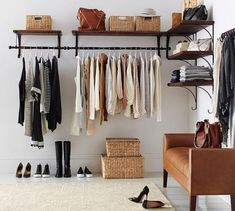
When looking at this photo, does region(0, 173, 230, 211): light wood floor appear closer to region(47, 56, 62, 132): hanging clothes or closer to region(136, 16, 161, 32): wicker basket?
region(47, 56, 62, 132): hanging clothes

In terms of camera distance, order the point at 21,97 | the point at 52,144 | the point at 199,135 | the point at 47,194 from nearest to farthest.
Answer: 1. the point at 199,135
2. the point at 47,194
3. the point at 21,97
4. the point at 52,144

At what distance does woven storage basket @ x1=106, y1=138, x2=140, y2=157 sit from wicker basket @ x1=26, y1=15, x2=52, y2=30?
1.67 metres

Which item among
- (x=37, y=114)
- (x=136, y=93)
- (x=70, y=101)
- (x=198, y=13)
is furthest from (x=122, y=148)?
(x=198, y=13)

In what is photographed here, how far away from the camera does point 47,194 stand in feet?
14.0

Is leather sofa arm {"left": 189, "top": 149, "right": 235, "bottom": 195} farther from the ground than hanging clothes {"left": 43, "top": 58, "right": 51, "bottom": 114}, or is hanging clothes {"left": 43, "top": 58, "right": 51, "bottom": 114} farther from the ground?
hanging clothes {"left": 43, "top": 58, "right": 51, "bottom": 114}

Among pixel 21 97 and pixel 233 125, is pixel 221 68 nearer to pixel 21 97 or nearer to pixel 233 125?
pixel 233 125

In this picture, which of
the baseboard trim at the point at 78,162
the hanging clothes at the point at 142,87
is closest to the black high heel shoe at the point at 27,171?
the baseboard trim at the point at 78,162

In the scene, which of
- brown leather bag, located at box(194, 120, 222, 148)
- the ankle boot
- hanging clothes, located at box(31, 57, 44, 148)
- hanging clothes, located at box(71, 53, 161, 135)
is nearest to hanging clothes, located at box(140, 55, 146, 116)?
hanging clothes, located at box(71, 53, 161, 135)

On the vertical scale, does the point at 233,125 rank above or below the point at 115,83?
below

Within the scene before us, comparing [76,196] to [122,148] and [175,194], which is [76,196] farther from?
[122,148]

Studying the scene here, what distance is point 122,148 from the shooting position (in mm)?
5211

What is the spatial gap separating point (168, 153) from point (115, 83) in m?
1.22

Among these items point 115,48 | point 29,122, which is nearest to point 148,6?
point 115,48

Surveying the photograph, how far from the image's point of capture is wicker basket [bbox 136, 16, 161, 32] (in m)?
5.37
